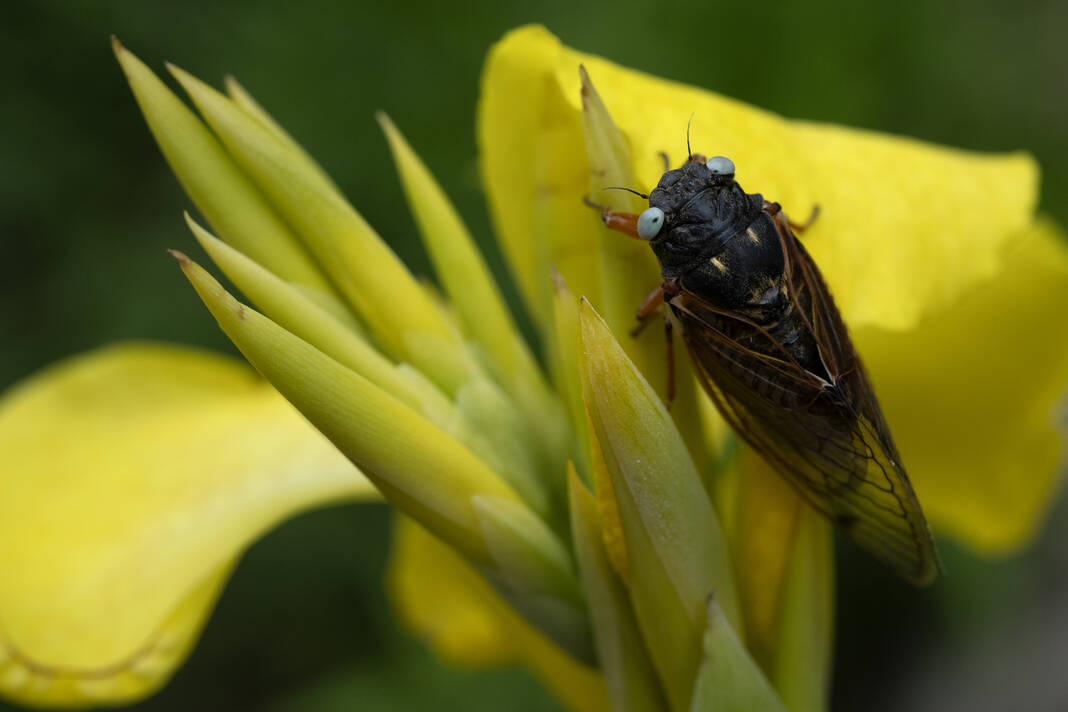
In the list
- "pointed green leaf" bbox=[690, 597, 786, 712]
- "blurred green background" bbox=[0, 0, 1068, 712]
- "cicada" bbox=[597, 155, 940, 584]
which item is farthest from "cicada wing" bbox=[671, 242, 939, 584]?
"blurred green background" bbox=[0, 0, 1068, 712]

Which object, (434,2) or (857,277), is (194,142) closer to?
(857,277)

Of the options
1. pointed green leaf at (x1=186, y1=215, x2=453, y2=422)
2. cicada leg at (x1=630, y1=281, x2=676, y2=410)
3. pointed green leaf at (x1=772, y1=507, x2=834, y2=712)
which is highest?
pointed green leaf at (x1=186, y1=215, x2=453, y2=422)

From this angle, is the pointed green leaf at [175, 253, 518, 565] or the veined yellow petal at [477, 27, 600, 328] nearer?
the pointed green leaf at [175, 253, 518, 565]

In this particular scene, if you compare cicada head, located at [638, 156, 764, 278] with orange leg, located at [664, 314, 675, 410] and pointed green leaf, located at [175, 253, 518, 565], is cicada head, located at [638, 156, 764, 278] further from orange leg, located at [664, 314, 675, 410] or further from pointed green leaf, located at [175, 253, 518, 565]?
pointed green leaf, located at [175, 253, 518, 565]

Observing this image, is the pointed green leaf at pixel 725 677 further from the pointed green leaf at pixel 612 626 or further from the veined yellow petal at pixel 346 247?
the veined yellow petal at pixel 346 247

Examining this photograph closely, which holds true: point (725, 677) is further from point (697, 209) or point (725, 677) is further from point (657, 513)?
point (697, 209)

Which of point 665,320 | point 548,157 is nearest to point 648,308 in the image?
point 665,320

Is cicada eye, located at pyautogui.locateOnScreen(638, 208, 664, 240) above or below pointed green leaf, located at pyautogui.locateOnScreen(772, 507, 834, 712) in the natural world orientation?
above
